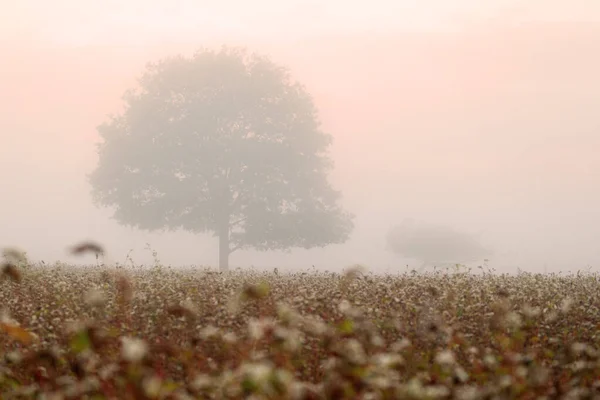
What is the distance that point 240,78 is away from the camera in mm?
42781

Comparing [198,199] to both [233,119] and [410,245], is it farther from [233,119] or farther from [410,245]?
[410,245]

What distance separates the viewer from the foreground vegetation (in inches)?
215

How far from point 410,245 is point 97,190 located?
2890 cm

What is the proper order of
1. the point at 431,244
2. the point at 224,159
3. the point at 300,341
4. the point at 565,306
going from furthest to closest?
the point at 431,244, the point at 224,159, the point at 565,306, the point at 300,341

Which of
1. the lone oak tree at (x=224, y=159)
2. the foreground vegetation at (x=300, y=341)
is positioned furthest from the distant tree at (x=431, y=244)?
the foreground vegetation at (x=300, y=341)

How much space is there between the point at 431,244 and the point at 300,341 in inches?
2178

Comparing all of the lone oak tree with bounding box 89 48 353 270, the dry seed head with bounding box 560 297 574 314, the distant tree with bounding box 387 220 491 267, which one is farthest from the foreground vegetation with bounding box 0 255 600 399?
the distant tree with bounding box 387 220 491 267

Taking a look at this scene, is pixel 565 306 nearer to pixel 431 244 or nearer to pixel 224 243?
pixel 224 243

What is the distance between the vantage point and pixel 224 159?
135 ft

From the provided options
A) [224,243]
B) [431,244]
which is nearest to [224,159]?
[224,243]

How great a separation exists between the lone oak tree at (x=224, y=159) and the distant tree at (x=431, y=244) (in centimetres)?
2010

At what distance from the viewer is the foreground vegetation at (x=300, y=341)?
545 cm

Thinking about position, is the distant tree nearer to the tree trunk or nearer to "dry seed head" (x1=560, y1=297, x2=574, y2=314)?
the tree trunk

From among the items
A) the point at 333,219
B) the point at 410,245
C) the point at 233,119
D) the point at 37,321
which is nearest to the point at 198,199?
the point at 233,119
